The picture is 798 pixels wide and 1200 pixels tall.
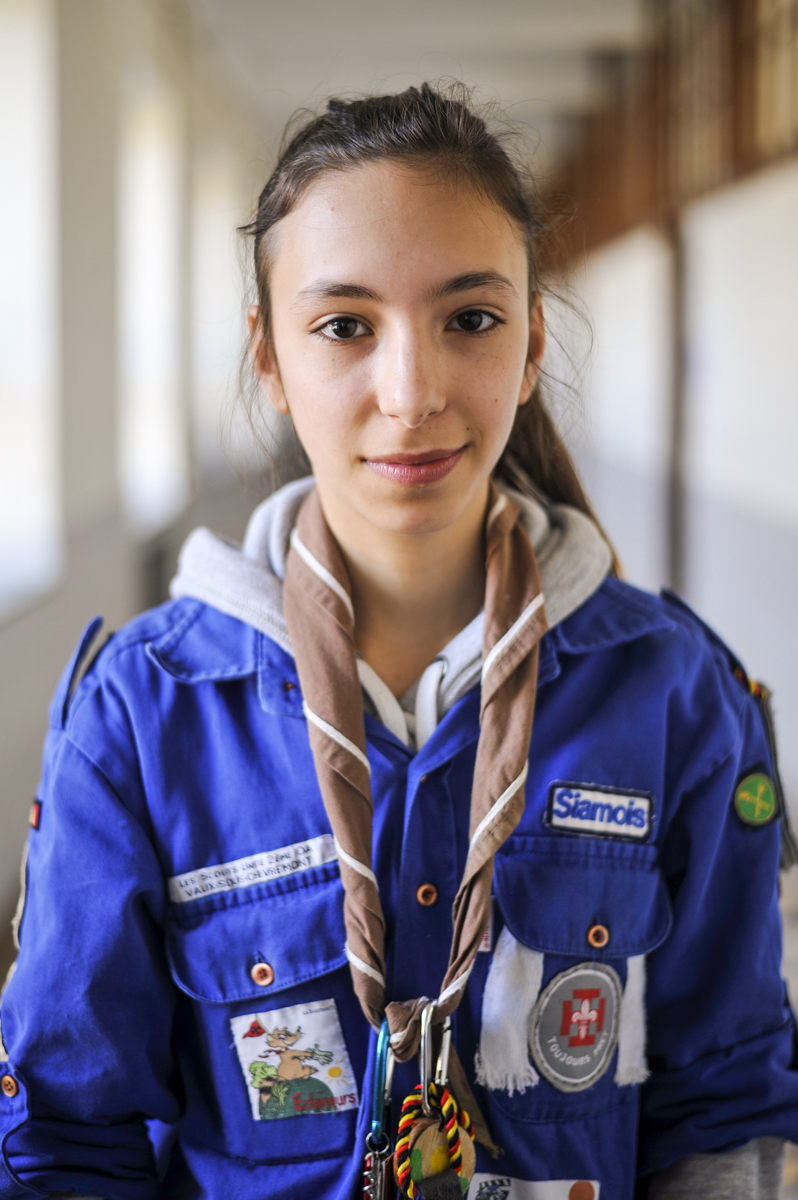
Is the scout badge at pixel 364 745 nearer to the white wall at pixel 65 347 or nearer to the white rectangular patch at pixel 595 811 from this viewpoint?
the white rectangular patch at pixel 595 811

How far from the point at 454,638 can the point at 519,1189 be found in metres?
0.56

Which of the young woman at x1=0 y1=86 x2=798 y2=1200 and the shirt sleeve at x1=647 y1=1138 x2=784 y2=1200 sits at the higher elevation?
the young woman at x1=0 y1=86 x2=798 y2=1200

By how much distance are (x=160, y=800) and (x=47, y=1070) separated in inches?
10.9

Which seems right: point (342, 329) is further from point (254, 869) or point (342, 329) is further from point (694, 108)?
point (694, 108)

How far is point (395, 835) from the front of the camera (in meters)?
1.07

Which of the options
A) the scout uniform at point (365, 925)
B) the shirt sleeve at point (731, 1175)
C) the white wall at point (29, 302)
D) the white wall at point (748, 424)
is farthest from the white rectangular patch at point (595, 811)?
the white wall at point (748, 424)

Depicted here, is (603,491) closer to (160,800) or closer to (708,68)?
(708,68)

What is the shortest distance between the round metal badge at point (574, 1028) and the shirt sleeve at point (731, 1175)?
0.50 ft

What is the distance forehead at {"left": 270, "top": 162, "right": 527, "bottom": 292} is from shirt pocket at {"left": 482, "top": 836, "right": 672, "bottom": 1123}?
0.58 m

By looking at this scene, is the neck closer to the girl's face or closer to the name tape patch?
the girl's face

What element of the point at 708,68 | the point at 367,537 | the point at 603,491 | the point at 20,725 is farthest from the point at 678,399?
the point at 367,537

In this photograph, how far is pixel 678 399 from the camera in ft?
18.2

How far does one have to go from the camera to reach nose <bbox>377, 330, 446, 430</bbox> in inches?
38.3

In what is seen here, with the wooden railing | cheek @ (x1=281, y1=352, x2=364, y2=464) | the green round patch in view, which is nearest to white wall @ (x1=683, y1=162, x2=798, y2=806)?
the wooden railing
